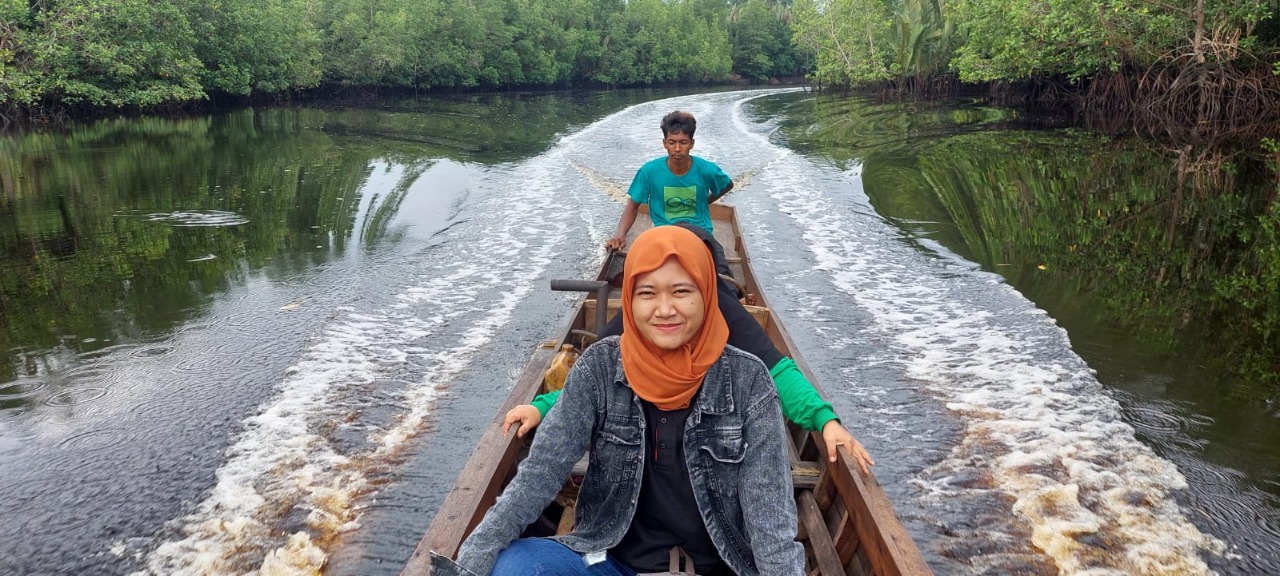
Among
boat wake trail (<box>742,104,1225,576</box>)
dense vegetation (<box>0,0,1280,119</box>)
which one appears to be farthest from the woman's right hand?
dense vegetation (<box>0,0,1280,119</box>)

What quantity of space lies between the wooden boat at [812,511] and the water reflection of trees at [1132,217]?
399cm

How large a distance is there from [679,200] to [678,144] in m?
0.46

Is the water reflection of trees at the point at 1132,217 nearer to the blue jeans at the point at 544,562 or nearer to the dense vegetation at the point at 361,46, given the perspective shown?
the blue jeans at the point at 544,562

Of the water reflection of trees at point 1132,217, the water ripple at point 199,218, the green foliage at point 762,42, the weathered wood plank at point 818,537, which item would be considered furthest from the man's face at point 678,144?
the green foliage at point 762,42

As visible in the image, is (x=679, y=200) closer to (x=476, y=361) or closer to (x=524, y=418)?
(x=476, y=361)

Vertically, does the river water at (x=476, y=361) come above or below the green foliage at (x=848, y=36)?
below

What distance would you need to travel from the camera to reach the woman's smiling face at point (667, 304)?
2158mm

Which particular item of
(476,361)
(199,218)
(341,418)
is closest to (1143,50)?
(476,361)

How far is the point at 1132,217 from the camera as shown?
10.6 metres

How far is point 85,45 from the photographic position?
934 inches

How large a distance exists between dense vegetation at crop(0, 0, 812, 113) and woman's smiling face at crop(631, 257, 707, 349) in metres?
24.6

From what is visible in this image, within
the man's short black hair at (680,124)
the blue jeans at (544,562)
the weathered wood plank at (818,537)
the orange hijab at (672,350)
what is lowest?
the weathered wood plank at (818,537)

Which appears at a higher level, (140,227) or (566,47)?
(566,47)

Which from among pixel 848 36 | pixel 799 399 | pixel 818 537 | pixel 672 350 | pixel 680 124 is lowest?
Result: pixel 818 537
